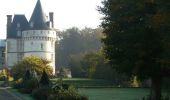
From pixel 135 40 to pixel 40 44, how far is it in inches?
2724

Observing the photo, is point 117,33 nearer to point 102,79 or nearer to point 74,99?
point 74,99

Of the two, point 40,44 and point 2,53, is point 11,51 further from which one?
point 2,53

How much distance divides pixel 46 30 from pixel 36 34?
6.50 ft

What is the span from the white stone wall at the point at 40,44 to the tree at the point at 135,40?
65.4 metres

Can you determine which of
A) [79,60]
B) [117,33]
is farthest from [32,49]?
[117,33]

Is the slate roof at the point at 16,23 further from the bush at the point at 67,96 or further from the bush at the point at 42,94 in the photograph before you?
the bush at the point at 67,96

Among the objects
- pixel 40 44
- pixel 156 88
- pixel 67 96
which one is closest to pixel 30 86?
pixel 156 88

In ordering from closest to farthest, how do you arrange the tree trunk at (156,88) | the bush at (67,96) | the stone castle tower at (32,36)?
the bush at (67,96) < the tree trunk at (156,88) < the stone castle tower at (32,36)

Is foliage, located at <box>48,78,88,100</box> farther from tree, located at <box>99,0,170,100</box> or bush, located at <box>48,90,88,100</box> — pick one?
tree, located at <box>99,0,170,100</box>

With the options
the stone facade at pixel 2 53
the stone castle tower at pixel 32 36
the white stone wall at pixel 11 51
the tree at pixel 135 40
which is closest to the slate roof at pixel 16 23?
the stone castle tower at pixel 32 36

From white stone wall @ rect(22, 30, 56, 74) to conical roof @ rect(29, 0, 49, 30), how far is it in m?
0.89

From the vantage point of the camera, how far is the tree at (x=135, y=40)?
24047 millimetres

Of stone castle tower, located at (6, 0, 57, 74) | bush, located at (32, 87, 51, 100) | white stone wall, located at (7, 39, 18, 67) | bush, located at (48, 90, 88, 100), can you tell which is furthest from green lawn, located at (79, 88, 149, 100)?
white stone wall, located at (7, 39, 18, 67)

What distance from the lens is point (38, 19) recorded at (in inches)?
3607
